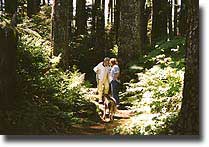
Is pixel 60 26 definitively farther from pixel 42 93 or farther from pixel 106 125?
pixel 106 125

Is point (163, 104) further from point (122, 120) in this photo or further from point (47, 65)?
point (47, 65)

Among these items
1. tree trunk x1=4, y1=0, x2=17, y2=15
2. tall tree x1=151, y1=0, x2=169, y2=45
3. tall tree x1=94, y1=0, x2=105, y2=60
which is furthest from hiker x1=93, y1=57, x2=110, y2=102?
tall tree x1=151, y1=0, x2=169, y2=45

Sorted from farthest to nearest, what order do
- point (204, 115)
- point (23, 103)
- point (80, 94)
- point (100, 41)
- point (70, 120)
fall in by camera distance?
point (100, 41), point (80, 94), point (23, 103), point (70, 120), point (204, 115)

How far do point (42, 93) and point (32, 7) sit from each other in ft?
5.20

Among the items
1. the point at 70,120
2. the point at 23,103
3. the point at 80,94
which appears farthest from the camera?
the point at 80,94

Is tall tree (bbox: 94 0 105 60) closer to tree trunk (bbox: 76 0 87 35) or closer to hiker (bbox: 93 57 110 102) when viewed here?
tree trunk (bbox: 76 0 87 35)

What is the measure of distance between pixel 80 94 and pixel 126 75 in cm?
58

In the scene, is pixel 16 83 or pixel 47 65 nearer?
pixel 16 83

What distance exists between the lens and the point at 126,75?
4574 mm

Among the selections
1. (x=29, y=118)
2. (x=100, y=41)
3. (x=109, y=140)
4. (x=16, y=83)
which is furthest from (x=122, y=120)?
(x=100, y=41)

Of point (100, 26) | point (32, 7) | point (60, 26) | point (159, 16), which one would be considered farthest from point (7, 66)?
point (159, 16)

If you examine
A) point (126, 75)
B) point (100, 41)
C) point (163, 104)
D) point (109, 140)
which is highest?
point (100, 41)

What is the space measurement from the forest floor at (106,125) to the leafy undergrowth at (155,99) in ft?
0.17

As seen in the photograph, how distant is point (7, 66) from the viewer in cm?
436
